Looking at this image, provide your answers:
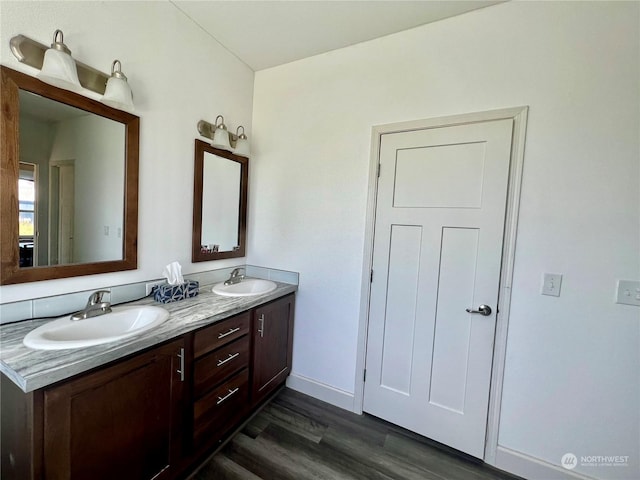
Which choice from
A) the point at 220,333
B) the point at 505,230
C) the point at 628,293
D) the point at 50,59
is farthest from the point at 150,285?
the point at 628,293

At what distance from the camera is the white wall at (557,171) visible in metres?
1.35

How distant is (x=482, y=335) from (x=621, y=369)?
24.0 inches

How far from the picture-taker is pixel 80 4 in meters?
1.29

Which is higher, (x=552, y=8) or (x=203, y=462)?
(x=552, y=8)

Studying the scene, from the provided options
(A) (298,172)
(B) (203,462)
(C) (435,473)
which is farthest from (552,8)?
(B) (203,462)

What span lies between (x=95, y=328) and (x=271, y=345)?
108 cm

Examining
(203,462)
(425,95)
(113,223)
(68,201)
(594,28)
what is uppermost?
(594,28)

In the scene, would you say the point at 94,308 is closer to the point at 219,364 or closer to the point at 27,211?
the point at 27,211

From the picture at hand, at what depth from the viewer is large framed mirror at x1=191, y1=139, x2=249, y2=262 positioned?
1986 millimetres

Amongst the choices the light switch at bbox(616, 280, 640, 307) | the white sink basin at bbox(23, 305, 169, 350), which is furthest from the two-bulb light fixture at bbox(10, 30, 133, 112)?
the light switch at bbox(616, 280, 640, 307)

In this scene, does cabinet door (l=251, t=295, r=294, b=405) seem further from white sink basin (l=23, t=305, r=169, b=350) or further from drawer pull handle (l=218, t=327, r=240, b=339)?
white sink basin (l=23, t=305, r=169, b=350)

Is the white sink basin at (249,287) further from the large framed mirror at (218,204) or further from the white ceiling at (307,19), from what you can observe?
the white ceiling at (307,19)

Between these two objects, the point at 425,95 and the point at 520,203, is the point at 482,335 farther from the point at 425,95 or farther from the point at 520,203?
the point at 425,95

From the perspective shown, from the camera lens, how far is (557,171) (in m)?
1.45
